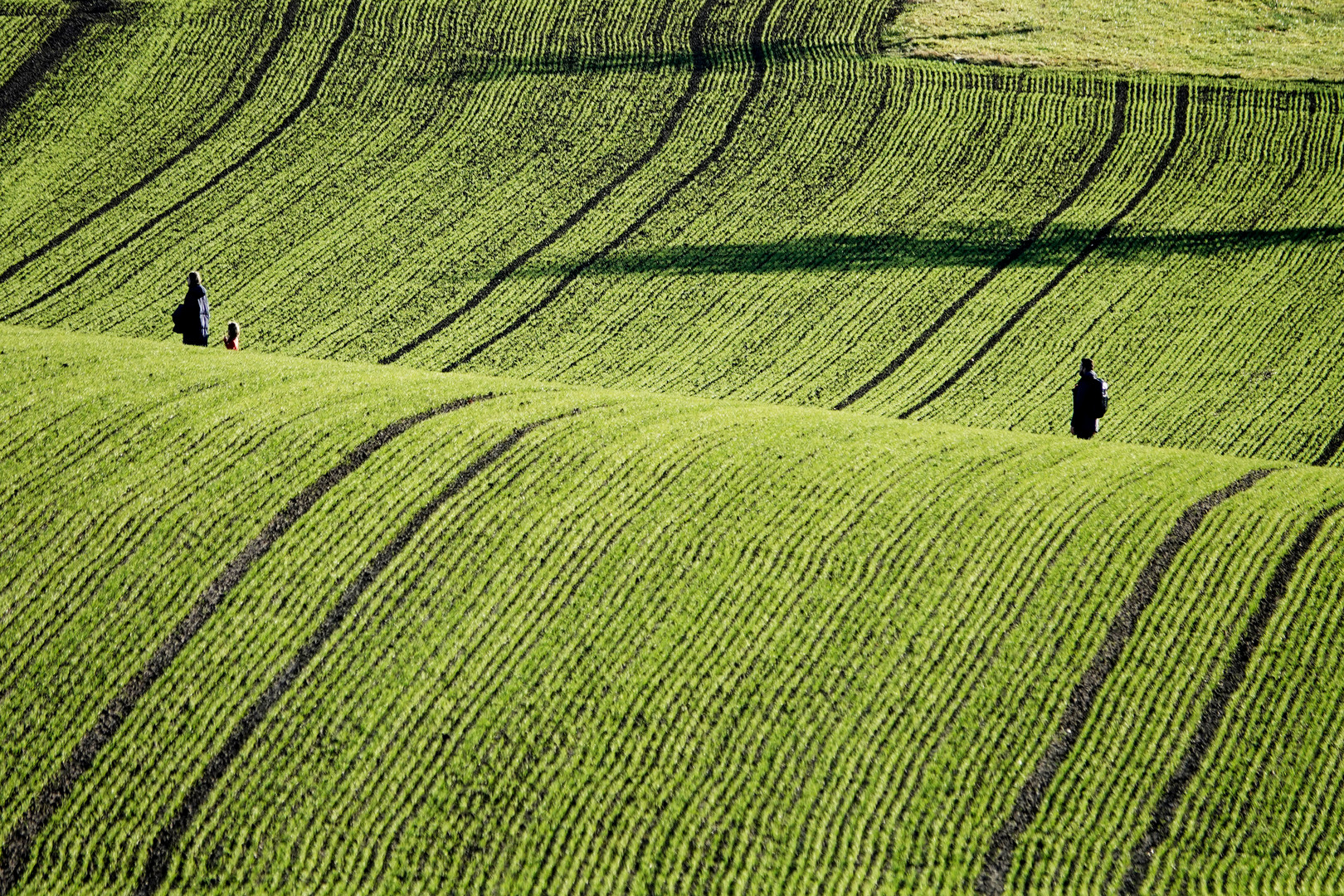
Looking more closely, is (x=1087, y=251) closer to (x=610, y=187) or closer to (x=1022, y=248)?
(x=1022, y=248)

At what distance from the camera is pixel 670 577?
50.4 feet

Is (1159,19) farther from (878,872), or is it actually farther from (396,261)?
(878,872)

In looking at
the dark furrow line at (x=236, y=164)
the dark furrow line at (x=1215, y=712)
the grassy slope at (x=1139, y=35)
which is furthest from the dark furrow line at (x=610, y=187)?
the dark furrow line at (x=1215, y=712)

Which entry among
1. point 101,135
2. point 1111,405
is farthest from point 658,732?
point 101,135

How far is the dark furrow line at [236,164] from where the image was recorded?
96.6ft

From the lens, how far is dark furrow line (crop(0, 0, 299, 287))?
30828 millimetres

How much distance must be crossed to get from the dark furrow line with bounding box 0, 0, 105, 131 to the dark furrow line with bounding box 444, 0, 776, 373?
2108cm

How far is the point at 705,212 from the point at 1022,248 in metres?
9.13

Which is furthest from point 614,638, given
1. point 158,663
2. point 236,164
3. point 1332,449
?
point 236,164

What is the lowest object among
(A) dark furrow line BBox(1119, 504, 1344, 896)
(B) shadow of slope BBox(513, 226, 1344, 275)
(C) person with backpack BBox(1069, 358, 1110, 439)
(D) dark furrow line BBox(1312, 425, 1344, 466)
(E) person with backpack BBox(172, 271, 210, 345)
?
(A) dark furrow line BBox(1119, 504, 1344, 896)

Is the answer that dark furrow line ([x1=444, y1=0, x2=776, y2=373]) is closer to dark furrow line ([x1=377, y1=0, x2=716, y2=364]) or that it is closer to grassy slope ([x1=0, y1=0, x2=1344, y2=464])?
grassy slope ([x1=0, y1=0, x2=1344, y2=464])

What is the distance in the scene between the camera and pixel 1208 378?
25547 mm

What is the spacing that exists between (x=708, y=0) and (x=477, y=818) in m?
42.4

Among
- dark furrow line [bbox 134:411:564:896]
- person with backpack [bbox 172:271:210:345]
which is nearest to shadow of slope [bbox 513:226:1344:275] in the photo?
person with backpack [bbox 172:271:210:345]
